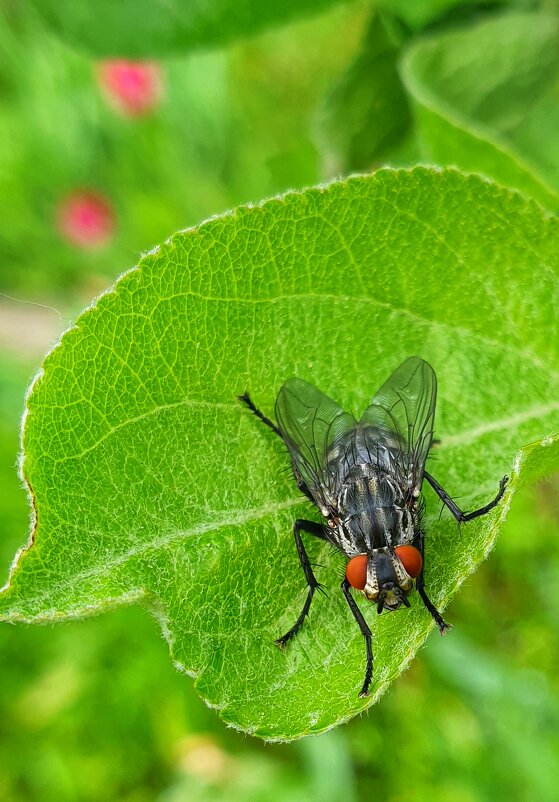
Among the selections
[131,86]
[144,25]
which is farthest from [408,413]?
[131,86]

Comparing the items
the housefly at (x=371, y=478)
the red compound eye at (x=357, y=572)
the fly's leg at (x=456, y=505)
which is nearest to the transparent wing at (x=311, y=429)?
the housefly at (x=371, y=478)

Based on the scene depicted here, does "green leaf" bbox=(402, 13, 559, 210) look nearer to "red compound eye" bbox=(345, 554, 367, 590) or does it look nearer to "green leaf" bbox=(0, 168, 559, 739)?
"green leaf" bbox=(0, 168, 559, 739)

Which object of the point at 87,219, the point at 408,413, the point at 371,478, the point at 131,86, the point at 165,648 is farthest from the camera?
the point at 87,219

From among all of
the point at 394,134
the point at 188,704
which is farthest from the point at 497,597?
the point at 394,134

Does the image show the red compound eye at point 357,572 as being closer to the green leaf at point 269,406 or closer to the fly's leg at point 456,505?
the green leaf at point 269,406

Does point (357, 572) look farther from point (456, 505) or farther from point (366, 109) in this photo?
point (366, 109)

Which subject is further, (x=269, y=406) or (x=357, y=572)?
(x=357, y=572)
